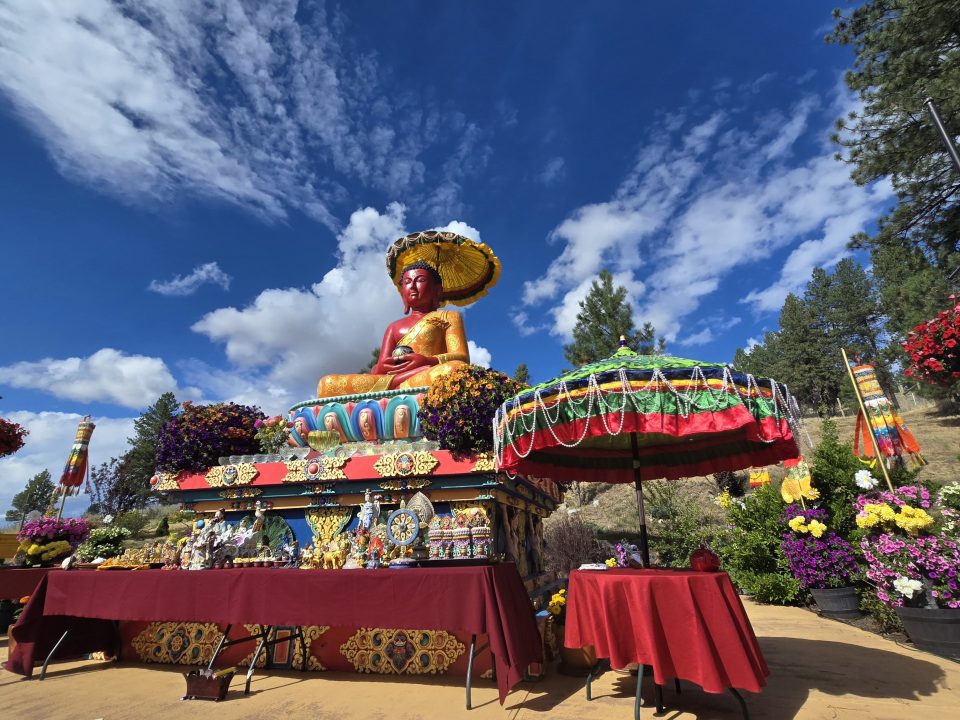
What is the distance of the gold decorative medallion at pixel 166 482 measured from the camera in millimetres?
6387

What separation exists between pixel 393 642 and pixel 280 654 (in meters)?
1.26

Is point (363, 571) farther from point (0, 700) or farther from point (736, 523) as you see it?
point (736, 523)

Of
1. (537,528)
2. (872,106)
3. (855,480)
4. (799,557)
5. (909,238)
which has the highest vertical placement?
(872,106)

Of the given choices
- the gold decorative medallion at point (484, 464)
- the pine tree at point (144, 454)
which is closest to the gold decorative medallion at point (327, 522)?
the gold decorative medallion at point (484, 464)

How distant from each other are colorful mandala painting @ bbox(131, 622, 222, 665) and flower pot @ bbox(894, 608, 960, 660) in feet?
22.7

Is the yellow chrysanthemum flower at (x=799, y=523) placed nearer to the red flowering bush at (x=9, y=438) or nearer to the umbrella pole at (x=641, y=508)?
the umbrella pole at (x=641, y=508)

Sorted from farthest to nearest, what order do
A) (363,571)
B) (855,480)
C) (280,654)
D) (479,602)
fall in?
(855,480)
(280,654)
(363,571)
(479,602)

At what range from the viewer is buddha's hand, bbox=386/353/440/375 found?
801cm

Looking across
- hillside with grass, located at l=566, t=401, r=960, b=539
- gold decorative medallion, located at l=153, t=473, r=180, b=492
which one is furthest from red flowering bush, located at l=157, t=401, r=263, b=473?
hillside with grass, located at l=566, t=401, r=960, b=539

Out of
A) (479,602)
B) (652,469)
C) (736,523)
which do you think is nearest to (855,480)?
(736,523)

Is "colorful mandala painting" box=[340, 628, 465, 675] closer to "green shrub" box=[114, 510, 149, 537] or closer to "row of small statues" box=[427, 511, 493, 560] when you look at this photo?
"row of small statues" box=[427, 511, 493, 560]

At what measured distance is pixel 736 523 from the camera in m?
8.12

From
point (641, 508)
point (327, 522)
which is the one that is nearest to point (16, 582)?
point (327, 522)

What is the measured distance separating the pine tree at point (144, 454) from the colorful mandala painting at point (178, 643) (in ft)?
101
